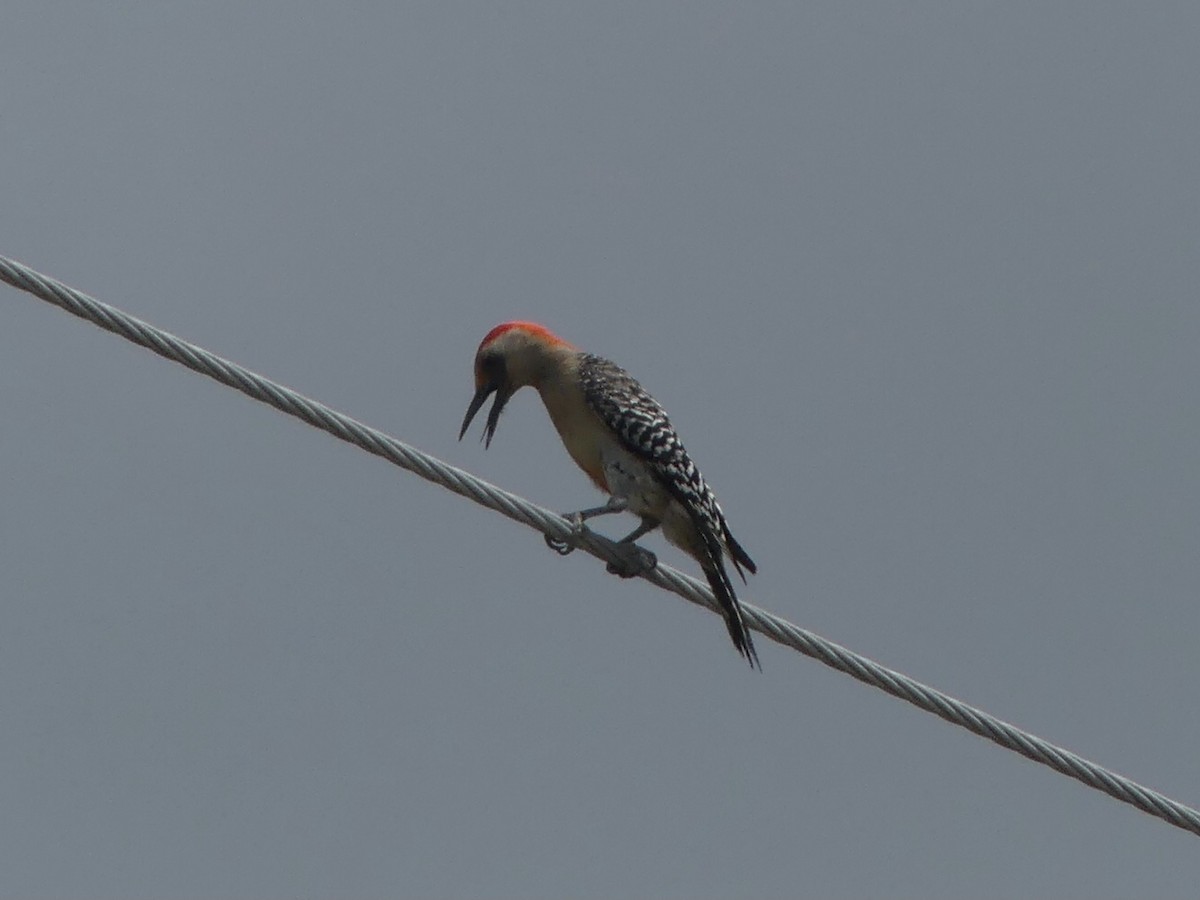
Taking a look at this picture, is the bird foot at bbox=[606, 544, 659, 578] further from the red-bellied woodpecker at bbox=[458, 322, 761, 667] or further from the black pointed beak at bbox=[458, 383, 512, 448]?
the black pointed beak at bbox=[458, 383, 512, 448]

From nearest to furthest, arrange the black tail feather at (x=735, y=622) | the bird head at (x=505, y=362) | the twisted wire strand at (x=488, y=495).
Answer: the twisted wire strand at (x=488, y=495), the black tail feather at (x=735, y=622), the bird head at (x=505, y=362)

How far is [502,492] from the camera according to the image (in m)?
7.74

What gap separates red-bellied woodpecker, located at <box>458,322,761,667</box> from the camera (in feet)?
31.7

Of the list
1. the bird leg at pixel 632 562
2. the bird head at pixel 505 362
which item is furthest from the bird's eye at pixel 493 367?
the bird leg at pixel 632 562

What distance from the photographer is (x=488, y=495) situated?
7688mm

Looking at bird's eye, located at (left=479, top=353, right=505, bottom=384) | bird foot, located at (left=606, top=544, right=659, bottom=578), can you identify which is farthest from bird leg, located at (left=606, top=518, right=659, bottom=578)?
bird's eye, located at (left=479, top=353, right=505, bottom=384)

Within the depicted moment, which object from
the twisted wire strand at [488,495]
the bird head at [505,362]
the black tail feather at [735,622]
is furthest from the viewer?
the bird head at [505,362]

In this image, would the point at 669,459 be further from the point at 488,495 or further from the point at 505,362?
the point at 488,495

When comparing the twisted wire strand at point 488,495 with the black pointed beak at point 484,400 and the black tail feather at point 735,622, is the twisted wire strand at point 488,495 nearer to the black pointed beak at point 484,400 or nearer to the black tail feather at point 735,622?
the black tail feather at point 735,622

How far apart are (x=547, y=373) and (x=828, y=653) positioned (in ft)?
12.1

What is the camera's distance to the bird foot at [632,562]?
9.41m

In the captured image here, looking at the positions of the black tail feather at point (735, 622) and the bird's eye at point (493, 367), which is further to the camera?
the bird's eye at point (493, 367)

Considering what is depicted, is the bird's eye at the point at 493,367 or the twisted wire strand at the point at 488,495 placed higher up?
the bird's eye at the point at 493,367

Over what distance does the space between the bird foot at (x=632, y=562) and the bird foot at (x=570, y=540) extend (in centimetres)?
23
